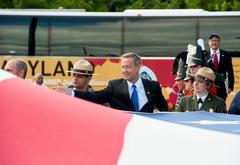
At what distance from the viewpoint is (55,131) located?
438 centimetres

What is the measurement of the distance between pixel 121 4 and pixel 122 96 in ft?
109

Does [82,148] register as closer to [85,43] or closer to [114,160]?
[114,160]

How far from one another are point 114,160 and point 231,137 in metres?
0.59

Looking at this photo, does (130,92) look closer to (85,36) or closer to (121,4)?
(85,36)

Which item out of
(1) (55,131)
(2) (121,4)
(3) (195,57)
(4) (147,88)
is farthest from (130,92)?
(2) (121,4)

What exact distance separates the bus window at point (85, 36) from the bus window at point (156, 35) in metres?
0.32

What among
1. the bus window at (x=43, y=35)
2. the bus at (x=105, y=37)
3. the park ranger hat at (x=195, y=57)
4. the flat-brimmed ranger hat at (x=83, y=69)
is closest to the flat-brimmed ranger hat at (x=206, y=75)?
the flat-brimmed ranger hat at (x=83, y=69)

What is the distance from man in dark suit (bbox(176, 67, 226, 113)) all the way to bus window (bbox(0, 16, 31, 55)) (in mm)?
12294

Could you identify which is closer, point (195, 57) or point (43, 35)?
point (195, 57)

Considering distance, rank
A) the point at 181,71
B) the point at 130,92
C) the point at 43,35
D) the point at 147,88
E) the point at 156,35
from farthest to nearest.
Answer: the point at 43,35
the point at 156,35
the point at 181,71
the point at 147,88
the point at 130,92

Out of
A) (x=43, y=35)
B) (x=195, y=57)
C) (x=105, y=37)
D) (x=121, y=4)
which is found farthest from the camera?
(x=121, y=4)

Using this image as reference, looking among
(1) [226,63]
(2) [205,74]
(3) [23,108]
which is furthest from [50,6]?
(3) [23,108]

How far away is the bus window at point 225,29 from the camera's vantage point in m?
19.3

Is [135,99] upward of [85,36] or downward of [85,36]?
upward
